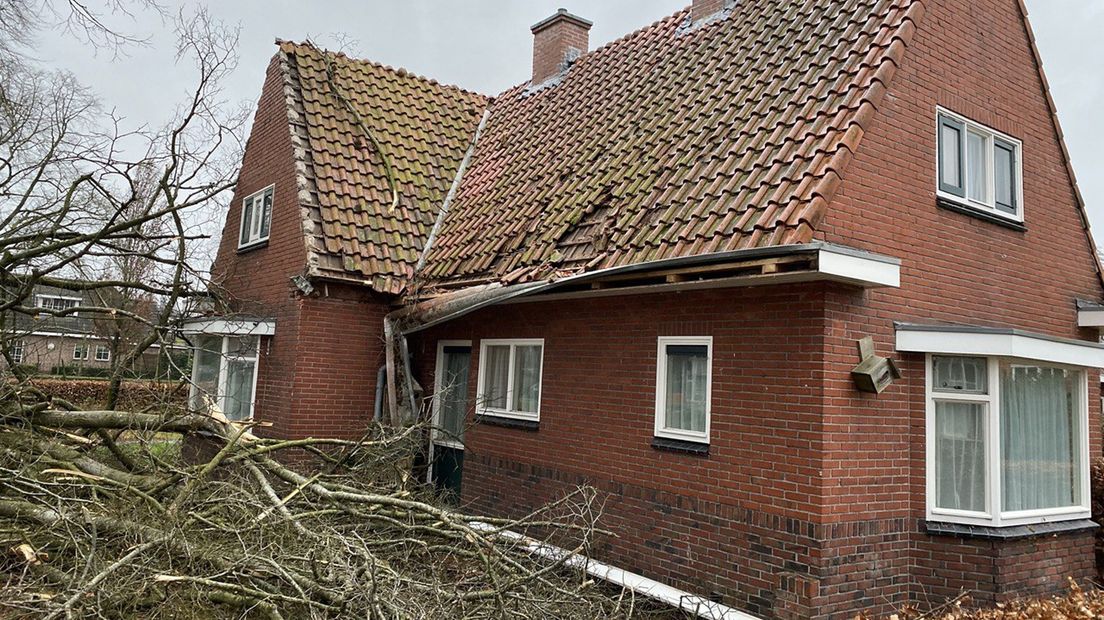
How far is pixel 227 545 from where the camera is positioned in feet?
19.0

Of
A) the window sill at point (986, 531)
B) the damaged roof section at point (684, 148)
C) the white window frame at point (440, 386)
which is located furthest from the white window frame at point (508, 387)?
the window sill at point (986, 531)

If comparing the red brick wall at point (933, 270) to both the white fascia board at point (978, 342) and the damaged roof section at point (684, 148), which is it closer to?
the white fascia board at point (978, 342)

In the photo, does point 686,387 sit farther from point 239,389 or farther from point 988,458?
point 239,389

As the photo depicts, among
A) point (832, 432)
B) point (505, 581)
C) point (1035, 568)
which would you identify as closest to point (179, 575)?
point (505, 581)

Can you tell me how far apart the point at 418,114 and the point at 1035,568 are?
37.5 ft

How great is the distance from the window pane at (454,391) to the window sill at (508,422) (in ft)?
1.87

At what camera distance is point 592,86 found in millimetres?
12047

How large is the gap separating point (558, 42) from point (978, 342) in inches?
384

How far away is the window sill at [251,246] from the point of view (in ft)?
39.7

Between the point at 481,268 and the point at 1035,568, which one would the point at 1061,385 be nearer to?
the point at 1035,568

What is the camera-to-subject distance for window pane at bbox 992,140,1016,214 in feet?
27.5

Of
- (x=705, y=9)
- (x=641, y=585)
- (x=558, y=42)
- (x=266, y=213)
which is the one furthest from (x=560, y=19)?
(x=641, y=585)

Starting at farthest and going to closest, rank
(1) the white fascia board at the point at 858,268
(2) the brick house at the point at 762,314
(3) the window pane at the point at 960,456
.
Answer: (3) the window pane at the point at 960,456
(2) the brick house at the point at 762,314
(1) the white fascia board at the point at 858,268

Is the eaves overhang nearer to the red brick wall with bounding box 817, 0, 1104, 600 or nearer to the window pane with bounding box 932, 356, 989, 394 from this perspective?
the red brick wall with bounding box 817, 0, 1104, 600
